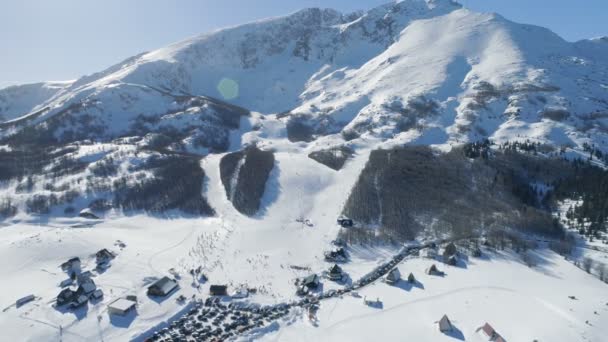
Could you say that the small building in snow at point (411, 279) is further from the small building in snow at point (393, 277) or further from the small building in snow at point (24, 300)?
the small building in snow at point (24, 300)

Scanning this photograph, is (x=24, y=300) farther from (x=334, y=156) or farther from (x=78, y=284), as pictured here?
(x=334, y=156)

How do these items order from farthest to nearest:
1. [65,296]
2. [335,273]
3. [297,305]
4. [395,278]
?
1. [335,273]
2. [395,278]
3. [65,296]
4. [297,305]

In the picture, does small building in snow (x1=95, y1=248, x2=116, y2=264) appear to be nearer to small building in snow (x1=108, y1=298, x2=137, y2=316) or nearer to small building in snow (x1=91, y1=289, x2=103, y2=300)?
small building in snow (x1=91, y1=289, x2=103, y2=300)

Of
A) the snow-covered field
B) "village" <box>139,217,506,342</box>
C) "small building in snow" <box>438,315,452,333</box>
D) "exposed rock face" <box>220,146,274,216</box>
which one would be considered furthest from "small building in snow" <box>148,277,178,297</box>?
"small building in snow" <box>438,315,452,333</box>

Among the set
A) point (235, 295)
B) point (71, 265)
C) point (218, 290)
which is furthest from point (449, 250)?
point (71, 265)

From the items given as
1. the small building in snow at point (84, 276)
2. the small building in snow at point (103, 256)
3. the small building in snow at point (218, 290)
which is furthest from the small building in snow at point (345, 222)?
the small building in snow at point (84, 276)

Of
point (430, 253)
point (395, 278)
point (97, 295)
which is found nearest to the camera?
point (97, 295)
